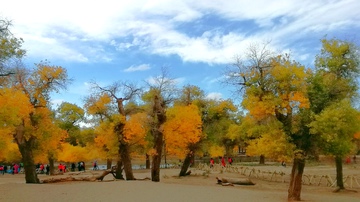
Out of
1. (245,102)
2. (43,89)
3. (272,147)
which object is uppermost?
(43,89)

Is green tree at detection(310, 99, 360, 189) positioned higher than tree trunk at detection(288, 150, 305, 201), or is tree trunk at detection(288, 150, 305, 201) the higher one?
green tree at detection(310, 99, 360, 189)

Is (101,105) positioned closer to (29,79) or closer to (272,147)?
(29,79)

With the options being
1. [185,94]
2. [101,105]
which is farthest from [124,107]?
[185,94]

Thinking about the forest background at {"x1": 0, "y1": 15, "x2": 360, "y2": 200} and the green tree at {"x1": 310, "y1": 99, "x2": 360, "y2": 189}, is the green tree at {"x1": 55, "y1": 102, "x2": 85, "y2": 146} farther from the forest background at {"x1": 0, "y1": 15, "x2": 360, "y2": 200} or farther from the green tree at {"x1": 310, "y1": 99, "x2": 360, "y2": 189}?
the green tree at {"x1": 310, "y1": 99, "x2": 360, "y2": 189}

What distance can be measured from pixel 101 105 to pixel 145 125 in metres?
4.66

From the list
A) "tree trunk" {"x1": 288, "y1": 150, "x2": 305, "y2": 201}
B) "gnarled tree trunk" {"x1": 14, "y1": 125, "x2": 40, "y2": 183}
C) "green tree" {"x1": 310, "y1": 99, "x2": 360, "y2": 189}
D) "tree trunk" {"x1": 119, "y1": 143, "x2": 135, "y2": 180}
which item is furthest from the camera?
"tree trunk" {"x1": 119, "y1": 143, "x2": 135, "y2": 180}

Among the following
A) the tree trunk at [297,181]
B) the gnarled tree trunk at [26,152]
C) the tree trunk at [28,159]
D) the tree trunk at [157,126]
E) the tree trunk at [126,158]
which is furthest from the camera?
the tree trunk at [126,158]

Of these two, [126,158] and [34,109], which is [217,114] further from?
[34,109]

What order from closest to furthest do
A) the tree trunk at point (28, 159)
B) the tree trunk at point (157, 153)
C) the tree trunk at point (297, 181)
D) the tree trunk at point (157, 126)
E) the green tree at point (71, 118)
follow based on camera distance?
the tree trunk at point (297, 181), the tree trunk at point (157, 126), the tree trunk at point (28, 159), the tree trunk at point (157, 153), the green tree at point (71, 118)

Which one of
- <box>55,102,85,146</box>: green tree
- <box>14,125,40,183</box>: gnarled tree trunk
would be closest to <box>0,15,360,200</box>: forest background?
<box>14,125,40,183</box>: gnarled tree trunk

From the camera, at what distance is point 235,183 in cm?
2838

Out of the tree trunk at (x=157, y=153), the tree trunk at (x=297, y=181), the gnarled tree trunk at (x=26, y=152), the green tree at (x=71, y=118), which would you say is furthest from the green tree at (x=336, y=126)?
the green tree at (x=71, y=118)

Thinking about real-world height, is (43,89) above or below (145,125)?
above

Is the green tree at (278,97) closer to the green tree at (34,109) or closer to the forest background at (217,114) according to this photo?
the forest background at (217,114)
